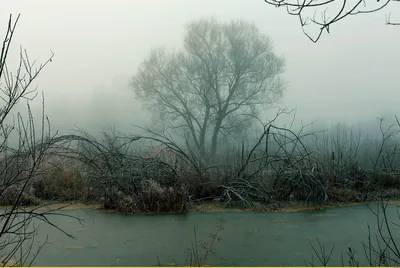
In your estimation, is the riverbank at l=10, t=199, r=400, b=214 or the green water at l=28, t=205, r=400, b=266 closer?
the green water at l=28, t=205, r=400, b=266

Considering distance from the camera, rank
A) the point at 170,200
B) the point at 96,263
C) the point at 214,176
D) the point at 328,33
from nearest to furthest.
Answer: the point at 328,33 < the point at 96,263 < the point at 170,200 < the point at 214,176

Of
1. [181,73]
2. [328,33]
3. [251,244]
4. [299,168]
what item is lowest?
[251,244]

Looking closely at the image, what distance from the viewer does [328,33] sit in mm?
2838

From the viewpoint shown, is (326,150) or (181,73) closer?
(326,150)

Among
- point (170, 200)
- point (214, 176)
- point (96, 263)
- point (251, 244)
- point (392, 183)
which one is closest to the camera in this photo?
point (96, 263)

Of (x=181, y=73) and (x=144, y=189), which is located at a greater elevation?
(x=181, y=73)

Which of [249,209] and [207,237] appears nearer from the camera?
[207,237]

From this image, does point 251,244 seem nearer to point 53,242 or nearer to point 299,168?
point 53,242

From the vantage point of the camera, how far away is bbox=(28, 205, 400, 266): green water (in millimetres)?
4254

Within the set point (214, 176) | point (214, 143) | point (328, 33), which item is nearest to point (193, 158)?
point (214, 176)

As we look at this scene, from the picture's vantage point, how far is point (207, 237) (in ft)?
16.9

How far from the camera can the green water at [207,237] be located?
167 inches

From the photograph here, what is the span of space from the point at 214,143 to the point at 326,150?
7.63 meters

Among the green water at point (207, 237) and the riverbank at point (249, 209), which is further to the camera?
the riverbank at point (249, 209)
